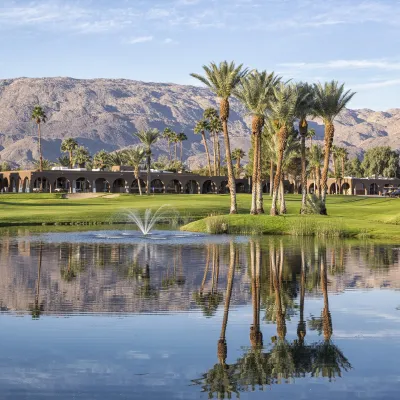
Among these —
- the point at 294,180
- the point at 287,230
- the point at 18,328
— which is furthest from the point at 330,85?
the point at 294,180

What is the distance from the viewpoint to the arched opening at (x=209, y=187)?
160125 millimetres

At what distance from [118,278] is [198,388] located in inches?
568

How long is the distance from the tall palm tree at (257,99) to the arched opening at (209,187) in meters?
96.2

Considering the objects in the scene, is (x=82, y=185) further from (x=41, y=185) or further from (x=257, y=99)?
(x=257, y=99)

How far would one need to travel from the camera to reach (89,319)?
18281 mm

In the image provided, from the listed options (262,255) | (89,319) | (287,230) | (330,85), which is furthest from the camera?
(330,85)

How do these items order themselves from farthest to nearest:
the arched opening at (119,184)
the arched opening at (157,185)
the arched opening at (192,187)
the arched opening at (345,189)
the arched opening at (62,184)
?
the arched opening at (345,189)
the arched opening at (157,185)
the arched opening at (192,187)
the arched opening at (119,184)
the arched opening at (62,184)

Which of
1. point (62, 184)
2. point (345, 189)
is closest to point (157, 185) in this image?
point (62, 184)

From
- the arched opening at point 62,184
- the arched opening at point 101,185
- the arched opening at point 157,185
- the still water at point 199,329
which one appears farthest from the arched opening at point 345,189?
the still water at point 199,329

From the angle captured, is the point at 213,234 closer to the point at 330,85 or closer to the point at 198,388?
the point at 330,85

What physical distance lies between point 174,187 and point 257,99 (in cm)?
9930

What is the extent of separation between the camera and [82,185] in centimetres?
15225

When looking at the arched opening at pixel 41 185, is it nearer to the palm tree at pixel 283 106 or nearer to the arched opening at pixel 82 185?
the arched opening at pixel 82 185

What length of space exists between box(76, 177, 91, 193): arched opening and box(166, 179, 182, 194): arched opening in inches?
688
